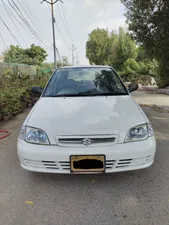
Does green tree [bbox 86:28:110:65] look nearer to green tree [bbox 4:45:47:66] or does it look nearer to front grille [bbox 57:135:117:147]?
green tree [bbox 4:45:47:66]

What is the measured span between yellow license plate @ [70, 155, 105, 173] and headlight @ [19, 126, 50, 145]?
1.21 ft

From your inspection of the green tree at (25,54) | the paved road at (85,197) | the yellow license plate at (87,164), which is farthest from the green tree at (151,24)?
the green tree at (25,54)

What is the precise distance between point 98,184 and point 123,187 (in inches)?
11.8

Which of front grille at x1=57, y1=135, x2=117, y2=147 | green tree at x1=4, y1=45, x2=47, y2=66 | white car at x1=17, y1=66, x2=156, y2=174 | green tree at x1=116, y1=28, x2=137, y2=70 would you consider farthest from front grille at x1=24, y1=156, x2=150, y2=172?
green tree at x1=4, y1=45, x2=47, y2=66

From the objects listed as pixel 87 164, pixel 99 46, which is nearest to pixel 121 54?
pixel 99 46

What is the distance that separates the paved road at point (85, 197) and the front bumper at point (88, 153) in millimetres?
298

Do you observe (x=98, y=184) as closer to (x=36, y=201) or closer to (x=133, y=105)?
(x=36, y=201)

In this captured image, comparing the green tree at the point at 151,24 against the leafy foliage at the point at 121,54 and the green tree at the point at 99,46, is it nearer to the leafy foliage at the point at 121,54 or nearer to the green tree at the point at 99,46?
the leafy foliage at the point at 121,54

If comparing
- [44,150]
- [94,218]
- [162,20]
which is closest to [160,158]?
[94,218]

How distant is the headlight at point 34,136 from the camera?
7.48 feet

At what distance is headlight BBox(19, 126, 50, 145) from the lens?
7.48 ft

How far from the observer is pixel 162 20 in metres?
7.62

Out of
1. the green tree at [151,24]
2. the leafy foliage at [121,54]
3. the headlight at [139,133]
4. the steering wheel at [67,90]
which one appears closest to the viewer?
the headlight at [139,133]

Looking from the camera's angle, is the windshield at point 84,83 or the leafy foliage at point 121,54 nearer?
the windshield at point 84,83
